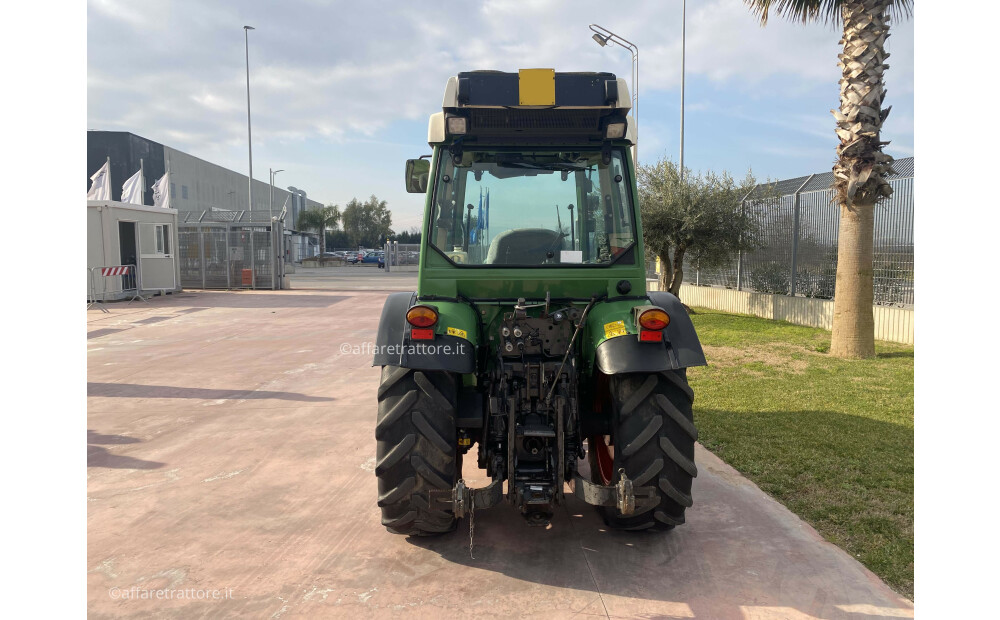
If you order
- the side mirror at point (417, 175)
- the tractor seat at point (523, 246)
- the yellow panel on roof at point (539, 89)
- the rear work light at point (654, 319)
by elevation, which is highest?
the yellow panel on roof at point (539, 89)

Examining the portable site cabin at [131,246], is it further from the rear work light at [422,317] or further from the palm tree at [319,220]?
the palm tree at [319,220]

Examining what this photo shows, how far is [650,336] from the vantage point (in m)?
3.52

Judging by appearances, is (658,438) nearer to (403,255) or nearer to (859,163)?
(859,163)

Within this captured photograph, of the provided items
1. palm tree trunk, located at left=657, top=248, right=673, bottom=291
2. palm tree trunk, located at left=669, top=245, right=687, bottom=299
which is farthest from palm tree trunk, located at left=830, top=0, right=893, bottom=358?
palm tree trunk, located at left=657, top=248, right=673, bottom=291

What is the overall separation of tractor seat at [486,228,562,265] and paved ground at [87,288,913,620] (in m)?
1.69

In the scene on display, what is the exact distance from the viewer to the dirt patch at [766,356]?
9.38m

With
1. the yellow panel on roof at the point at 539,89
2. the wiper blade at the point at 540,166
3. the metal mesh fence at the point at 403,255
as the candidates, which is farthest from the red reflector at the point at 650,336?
the metal mesh fence at the point at 403,255

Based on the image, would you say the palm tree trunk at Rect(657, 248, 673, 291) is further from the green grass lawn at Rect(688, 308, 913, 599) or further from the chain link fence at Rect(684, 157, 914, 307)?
the green grass lawn at Rect(688, 308, 913, 599)

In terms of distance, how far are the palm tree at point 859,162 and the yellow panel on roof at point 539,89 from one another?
738cm

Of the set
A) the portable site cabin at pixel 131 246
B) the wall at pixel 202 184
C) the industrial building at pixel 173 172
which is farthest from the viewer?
the wall at pixel 202 184

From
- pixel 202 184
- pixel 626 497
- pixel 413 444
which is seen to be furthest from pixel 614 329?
pixel 202 184

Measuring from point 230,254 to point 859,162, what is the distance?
874 inches

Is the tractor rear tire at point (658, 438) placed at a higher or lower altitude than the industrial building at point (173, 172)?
lower

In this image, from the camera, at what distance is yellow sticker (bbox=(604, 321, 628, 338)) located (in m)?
3.61
